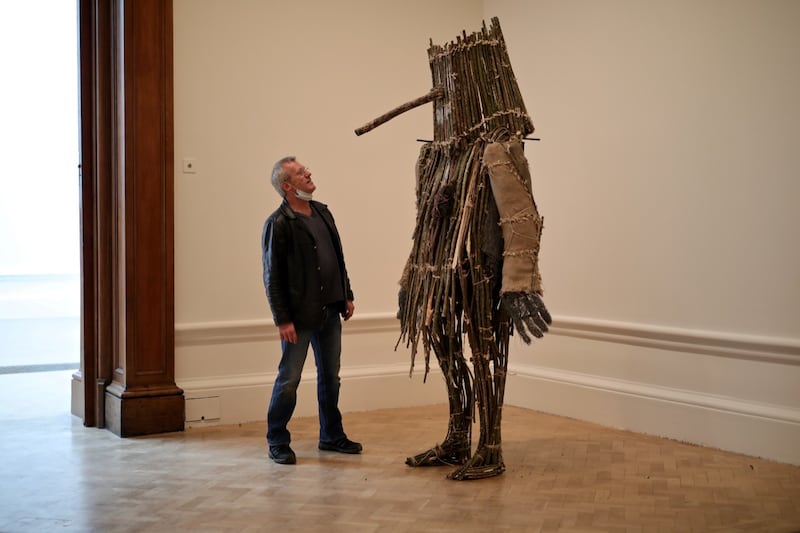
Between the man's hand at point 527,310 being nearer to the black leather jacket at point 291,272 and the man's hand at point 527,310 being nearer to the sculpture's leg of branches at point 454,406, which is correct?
the sculpture's leg of branches at point 454,406

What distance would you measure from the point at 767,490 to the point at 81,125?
4.02m

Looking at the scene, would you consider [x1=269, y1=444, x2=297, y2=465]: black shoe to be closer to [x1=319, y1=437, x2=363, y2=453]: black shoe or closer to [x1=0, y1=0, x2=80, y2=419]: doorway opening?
[x1=319, y1=437, x2=363, y2=453]: black shoe

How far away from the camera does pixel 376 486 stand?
410 centimetres

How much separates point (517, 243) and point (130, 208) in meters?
2.33

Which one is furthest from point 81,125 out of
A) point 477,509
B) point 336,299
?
point 477,509

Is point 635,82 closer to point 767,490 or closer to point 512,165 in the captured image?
point 512,165

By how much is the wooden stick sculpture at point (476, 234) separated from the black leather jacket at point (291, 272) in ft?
1.66

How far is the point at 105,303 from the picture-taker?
536cm

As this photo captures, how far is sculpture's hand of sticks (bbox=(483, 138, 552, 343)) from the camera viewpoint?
12.8ft

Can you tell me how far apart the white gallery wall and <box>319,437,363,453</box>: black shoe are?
0.86 m

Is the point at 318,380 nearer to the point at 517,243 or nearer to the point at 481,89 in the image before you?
the point at 517,243

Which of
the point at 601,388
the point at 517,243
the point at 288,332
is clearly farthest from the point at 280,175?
the point at 601,388

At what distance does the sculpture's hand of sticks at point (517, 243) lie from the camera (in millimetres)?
3912

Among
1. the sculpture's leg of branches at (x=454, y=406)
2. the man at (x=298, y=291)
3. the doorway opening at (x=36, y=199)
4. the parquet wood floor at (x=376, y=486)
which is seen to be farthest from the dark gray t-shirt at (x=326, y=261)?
the doorway opening at (x=36, y=199)
